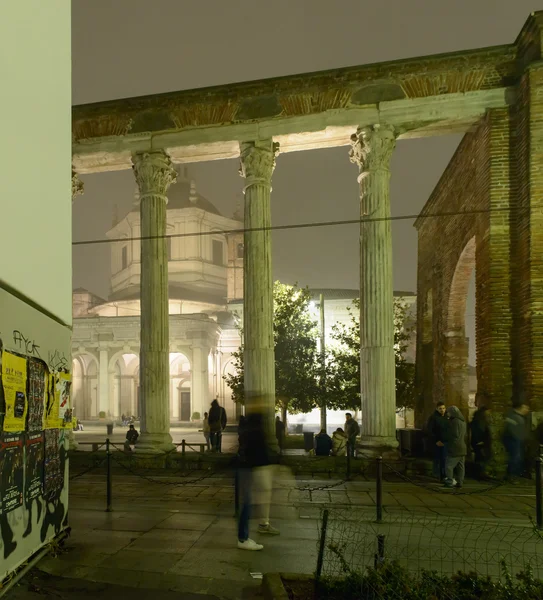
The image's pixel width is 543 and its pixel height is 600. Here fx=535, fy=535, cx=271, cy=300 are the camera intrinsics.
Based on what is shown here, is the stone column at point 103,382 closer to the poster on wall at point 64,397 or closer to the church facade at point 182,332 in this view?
the church facade at point 182,332

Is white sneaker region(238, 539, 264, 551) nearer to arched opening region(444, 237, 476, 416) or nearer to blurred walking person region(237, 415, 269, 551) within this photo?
blurred walking person region(237, 415, 269, 551)

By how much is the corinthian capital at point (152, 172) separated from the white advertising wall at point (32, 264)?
9242 mm

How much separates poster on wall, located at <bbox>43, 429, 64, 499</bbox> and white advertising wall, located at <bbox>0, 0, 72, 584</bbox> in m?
0.01

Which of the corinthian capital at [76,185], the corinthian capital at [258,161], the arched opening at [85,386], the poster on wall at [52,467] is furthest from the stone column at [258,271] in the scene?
the arched opening at [85,386]

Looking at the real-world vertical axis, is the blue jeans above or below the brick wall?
below

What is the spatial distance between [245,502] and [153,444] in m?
8.14

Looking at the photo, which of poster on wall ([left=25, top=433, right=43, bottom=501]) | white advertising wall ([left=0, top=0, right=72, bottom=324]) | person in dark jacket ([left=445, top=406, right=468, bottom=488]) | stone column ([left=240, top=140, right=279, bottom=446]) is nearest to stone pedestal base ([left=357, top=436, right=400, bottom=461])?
person in dark jacket ([left=445, top=406, right=468, bottom=488])

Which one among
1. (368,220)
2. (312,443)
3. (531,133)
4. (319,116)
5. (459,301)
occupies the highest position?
(319,116)

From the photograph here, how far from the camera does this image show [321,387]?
23.4 meters

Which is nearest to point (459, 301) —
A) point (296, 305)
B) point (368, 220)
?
point (368, 220)

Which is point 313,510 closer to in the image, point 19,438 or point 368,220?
point 19,438

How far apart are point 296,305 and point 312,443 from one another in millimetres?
7972

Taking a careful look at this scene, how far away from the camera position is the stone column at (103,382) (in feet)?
129

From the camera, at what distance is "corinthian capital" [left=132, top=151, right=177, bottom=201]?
1448 centimetres
